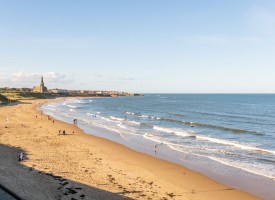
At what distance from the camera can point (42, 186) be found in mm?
17000

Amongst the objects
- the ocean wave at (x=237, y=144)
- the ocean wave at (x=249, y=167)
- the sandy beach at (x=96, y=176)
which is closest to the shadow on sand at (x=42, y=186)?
the sandy beach at (x=96, y=176)

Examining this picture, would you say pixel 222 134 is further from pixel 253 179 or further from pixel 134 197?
pixel 134 197

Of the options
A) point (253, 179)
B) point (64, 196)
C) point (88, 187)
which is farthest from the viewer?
point (253, 179)

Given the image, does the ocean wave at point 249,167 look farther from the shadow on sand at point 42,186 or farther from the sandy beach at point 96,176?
the shadow on sand at point 42,186

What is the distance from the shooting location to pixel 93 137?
38.4m

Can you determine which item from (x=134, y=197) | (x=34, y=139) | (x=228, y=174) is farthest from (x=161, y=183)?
(x=34, y=139)

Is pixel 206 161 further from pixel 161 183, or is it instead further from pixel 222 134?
pixel 222 134

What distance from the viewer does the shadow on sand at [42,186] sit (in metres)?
15.7

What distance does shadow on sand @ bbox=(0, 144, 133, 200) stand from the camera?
1566 centimetres

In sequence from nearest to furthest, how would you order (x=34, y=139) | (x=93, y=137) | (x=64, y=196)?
(x=64, y=196), (x=34, y=139), (x=93, y=137)

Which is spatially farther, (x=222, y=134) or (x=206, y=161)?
(x=222, y=134)

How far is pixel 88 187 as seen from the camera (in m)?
17.7

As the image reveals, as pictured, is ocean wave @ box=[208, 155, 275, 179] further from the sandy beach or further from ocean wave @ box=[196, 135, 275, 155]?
ocean wave @ box=[196, 135, 275, 155]

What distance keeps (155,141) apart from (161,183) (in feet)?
53.6
